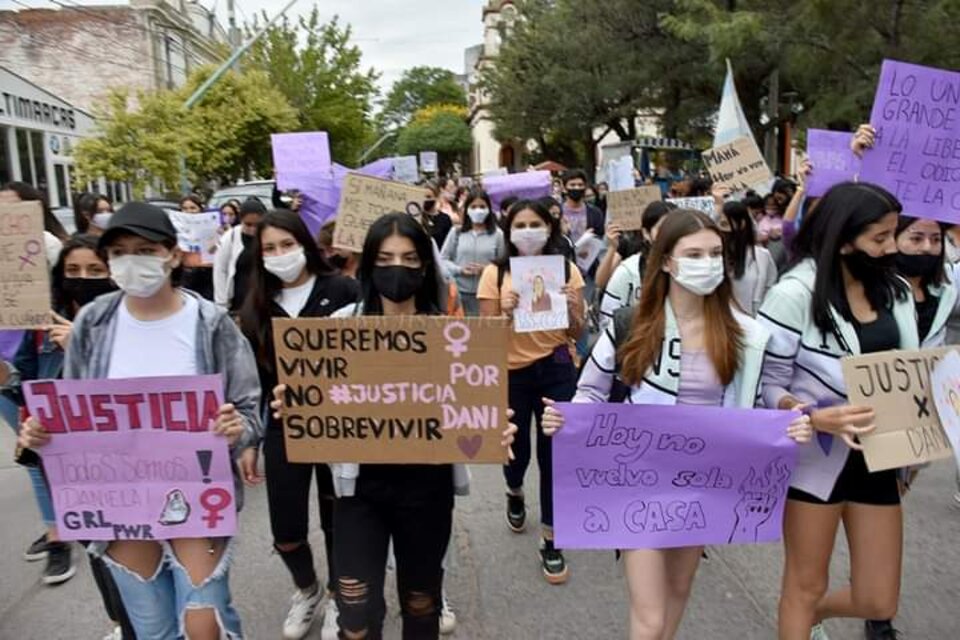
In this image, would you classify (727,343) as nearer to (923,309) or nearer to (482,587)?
(923,309)

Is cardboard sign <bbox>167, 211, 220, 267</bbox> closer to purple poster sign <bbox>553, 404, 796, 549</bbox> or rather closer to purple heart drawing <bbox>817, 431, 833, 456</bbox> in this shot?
purple poster sign <bbox>553, 404, 796, 549</bbox>

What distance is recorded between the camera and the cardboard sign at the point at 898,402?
8.33ft

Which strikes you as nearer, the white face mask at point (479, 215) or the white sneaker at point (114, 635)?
the white sneaker at point (114, 635)

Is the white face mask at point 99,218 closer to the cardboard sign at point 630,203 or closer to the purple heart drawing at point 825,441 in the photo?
the cardboard sign at point 630,203

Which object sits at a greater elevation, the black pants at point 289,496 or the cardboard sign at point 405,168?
the cardboard sign at point 405,168

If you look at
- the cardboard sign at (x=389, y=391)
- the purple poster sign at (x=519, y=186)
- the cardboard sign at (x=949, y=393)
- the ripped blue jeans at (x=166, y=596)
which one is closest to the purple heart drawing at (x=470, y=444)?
the cardboard sign at (x=389, y=391)

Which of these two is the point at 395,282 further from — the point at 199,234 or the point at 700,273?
the point at 199,234

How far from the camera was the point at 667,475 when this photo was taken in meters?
2.74

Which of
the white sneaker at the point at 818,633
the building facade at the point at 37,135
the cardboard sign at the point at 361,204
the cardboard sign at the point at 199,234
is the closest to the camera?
the white sneaker at the point at 818,633

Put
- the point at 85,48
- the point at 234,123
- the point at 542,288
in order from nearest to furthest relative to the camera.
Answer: the point at 542,288 → the point at 234,123 → the point at 85,48

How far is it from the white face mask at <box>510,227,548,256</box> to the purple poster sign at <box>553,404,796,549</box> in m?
1.64

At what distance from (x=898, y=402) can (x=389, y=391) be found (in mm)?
1711

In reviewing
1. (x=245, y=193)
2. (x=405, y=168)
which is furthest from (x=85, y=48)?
(x=405, y=168)

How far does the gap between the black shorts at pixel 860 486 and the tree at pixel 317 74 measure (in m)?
32.3
